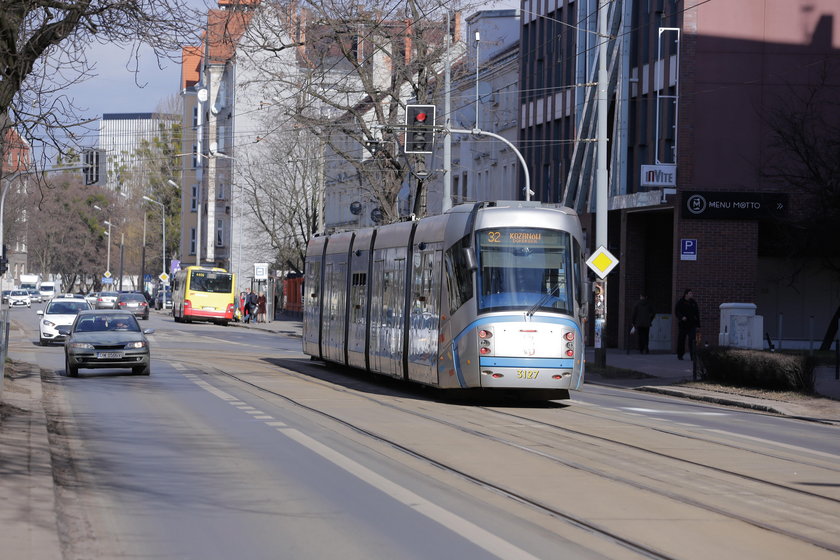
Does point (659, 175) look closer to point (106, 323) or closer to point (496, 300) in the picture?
point (106, 323)

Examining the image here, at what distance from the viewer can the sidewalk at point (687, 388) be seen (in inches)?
902

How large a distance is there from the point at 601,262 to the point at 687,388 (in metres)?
4.93

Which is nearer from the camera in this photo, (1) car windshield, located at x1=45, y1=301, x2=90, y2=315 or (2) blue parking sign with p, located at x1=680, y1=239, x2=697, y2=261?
A: (2) blue parking sign with p, located at x1=680, y1=239, x2=697, y2=261

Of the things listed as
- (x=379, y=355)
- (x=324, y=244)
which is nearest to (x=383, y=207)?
(x=324, y=244)

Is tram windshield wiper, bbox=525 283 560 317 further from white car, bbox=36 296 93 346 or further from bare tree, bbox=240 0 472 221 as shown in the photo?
white car, bbox=36 296 93 346

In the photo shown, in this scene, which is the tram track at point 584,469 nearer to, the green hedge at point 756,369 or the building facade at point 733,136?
the green hedge at point 756,369

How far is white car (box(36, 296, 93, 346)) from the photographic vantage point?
43875mm

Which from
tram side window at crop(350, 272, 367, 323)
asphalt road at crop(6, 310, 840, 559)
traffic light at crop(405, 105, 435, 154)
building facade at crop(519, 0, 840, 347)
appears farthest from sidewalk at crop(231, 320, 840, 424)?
traffic light at crop(405, 105, 435, 154)

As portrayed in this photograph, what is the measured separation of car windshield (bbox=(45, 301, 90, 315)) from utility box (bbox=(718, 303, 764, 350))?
884 inches

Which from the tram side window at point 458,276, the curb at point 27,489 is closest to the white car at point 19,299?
the tram side window at point 458,276

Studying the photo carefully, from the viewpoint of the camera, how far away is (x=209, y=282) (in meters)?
73.8

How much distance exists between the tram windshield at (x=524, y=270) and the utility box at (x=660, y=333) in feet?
77.3

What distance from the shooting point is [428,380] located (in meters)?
22.5

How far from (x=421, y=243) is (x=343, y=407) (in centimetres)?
427
